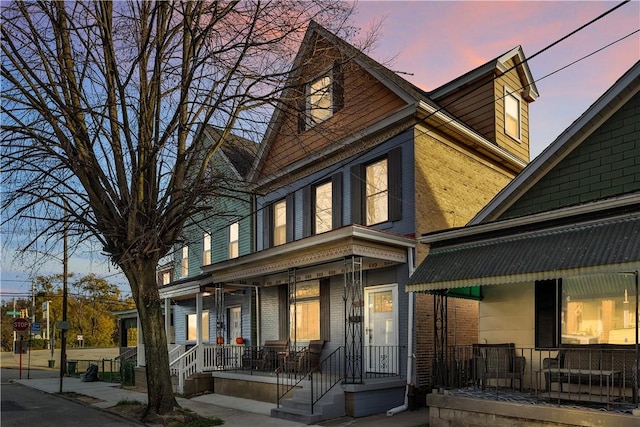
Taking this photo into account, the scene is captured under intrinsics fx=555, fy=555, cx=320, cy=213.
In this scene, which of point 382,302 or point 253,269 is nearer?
point 382,302

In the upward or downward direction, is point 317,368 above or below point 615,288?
below

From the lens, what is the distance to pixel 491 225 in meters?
10.6

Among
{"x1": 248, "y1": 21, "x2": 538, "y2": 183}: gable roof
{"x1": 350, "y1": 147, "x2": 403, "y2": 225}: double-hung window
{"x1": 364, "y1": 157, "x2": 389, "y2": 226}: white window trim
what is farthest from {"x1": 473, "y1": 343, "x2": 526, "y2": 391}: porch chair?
{"x1": 248, "y1": 21, "x2": 538, "y2": 183}: gable roof

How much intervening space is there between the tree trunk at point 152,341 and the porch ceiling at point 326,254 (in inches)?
148

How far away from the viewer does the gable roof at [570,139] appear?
10.7 m

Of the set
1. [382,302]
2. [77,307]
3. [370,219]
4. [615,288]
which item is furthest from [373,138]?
[77,307]

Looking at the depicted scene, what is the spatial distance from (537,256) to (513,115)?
31.1ft

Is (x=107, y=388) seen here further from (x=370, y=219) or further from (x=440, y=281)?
(x=440, y=281)

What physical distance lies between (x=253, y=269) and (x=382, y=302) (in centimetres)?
415

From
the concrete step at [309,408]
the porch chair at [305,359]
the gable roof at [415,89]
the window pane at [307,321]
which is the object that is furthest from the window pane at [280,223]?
the concrete step at [309,408]

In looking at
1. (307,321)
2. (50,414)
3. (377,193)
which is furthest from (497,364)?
(50,414)

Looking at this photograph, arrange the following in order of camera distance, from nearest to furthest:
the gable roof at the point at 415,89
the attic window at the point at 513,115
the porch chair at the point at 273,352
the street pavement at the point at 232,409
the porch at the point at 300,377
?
the street pavement at the point at 232,409 → the porch at the point at 300,377 → the gable roof at the point at 415,89 → the porch chair at the point at 273,352 → the attic window at the point at 513,115

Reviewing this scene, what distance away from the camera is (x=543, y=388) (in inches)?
429

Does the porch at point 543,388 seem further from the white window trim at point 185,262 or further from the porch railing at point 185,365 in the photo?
the white window trim at point 185,262
